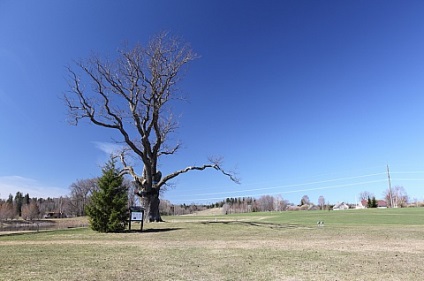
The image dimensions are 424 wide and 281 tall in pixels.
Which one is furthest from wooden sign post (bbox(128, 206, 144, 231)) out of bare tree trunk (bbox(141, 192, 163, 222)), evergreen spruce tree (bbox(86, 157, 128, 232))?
bare tree trunk (bbox(141, 192, 163, 222))

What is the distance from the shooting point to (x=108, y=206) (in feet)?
56.8

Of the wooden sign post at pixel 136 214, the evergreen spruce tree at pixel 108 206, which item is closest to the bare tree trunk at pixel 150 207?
the wooden sign post at pixel 136 214

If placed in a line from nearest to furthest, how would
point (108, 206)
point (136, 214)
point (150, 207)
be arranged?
point (108, 206) → point (136, 214) → point (150, 207)

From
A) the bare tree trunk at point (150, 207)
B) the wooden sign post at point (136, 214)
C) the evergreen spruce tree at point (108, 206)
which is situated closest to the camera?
the evergreen spruce tree at point (108, 206)

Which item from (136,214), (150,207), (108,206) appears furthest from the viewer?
(150,207)

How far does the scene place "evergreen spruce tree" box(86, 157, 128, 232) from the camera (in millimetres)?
17172

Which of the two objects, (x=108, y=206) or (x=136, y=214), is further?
(x=136, y=214)

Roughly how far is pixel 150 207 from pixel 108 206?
25.8 feet

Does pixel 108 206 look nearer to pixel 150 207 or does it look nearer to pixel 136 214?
pixel 136 214

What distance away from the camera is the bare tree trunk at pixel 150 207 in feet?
81.3

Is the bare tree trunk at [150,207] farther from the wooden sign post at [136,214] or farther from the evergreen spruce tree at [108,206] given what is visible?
the evergreen spruce tree at [108,206]

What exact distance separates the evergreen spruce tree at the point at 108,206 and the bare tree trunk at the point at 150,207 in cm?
684

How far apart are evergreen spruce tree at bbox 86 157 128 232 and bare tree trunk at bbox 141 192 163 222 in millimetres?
6840

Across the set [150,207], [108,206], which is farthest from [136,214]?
[150,207]
